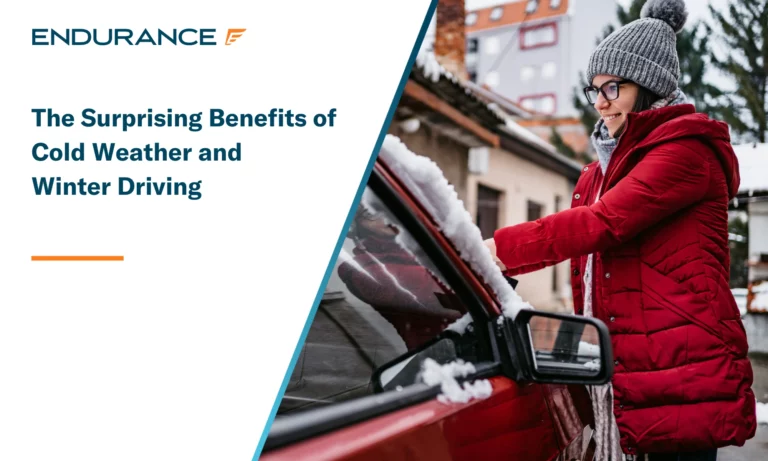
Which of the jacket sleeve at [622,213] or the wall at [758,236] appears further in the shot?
the wall at [758,236]

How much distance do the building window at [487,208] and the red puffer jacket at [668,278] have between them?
1089 cm

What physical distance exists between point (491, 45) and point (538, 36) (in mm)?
4190

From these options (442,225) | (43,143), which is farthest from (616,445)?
(43,143)

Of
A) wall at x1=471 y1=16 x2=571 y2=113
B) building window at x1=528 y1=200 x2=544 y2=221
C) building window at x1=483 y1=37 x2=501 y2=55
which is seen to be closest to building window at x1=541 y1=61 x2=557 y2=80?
wall at x1=471 y1=16 x2=571 y2=113

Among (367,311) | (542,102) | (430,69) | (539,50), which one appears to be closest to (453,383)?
(367,311)

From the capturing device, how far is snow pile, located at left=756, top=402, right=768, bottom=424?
4953 mm

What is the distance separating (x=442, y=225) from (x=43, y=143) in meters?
0.64

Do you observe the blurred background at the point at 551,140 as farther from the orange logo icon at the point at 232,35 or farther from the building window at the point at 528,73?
the building window at the point at 528,73

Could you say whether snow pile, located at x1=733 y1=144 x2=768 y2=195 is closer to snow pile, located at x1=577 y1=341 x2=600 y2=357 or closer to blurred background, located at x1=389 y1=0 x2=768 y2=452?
blurred background, located at x1=389 y1=0 x2=768 y2=452

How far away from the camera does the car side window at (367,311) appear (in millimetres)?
1099

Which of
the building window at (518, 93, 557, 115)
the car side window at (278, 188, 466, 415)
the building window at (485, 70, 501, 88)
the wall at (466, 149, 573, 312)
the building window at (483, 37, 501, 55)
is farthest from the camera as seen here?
the building window at (483, 37, 501, 55)

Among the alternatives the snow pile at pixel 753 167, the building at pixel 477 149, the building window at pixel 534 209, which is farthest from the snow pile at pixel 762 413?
the building window at pixel 534 209

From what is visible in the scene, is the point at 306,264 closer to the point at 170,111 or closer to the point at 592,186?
the point at 170,111

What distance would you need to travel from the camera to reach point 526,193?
14.7m
